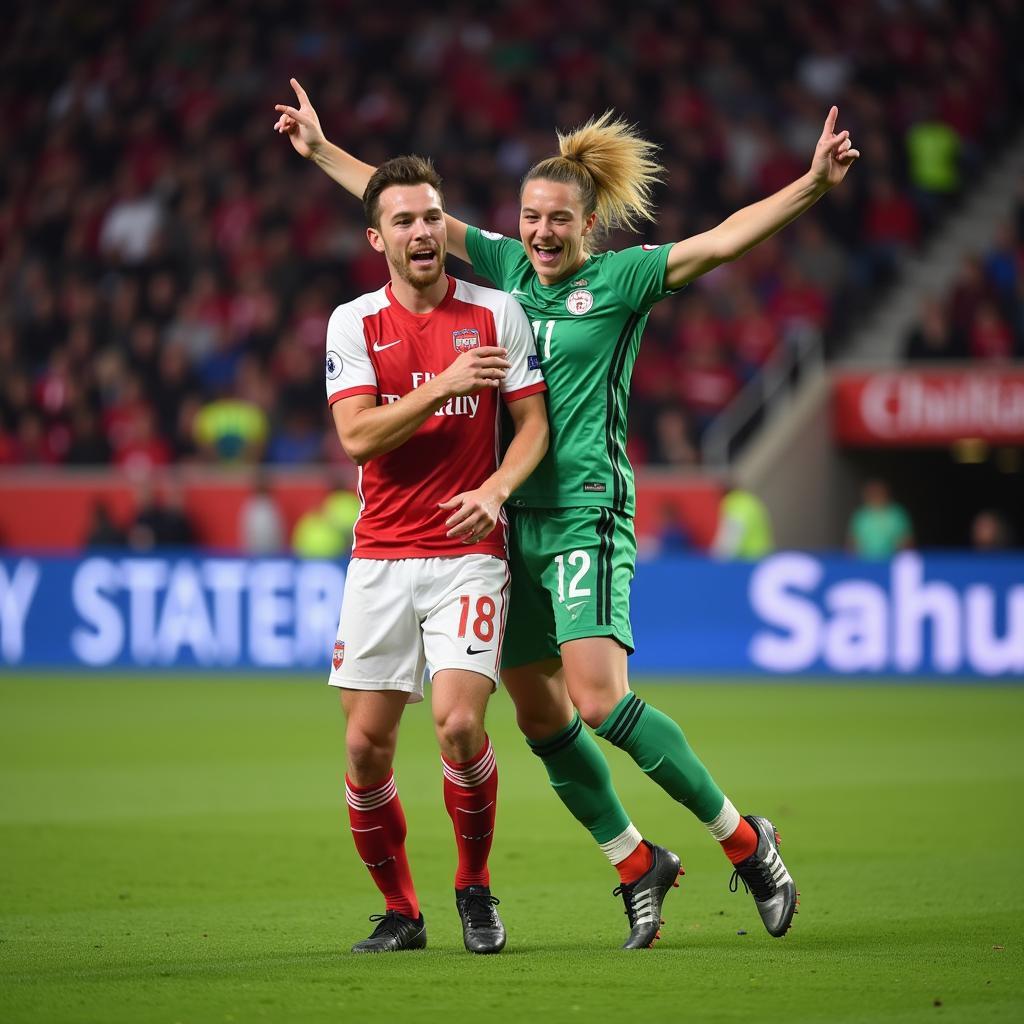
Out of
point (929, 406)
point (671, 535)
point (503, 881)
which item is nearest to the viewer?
point (503, 881)

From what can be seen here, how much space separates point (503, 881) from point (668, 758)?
5.33 ft

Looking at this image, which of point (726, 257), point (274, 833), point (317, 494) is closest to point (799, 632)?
point (317, 494)

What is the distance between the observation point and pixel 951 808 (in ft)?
29.2

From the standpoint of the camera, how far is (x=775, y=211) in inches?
218

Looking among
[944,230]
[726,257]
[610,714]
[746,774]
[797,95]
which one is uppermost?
[797,95]

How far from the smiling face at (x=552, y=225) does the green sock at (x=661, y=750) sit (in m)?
1.45

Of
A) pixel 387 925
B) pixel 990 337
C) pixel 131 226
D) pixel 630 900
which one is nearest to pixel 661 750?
pixel 630 900

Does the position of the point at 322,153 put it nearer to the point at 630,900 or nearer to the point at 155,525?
the point at 630,900

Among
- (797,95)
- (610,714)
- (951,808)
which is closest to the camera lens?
(610,714)

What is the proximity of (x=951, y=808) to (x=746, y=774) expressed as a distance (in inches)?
59.4

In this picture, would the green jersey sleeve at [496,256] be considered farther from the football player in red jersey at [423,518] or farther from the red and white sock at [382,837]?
the red and white sock at [382,837]

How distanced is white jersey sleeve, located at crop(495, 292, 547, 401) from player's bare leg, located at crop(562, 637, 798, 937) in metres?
0.83

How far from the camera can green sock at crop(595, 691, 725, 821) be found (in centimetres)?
555

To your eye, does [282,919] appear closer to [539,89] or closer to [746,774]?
[746,774]
